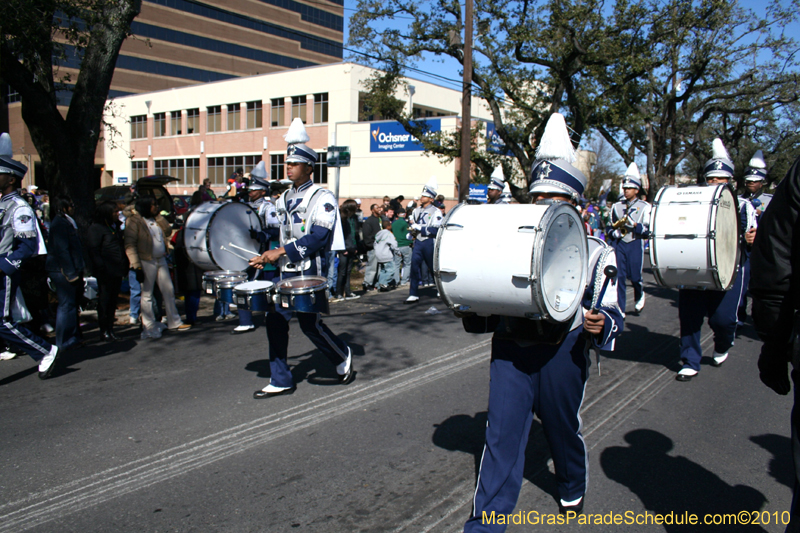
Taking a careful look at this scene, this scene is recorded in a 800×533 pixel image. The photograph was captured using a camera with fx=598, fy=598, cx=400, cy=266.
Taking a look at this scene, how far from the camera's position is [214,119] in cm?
4906

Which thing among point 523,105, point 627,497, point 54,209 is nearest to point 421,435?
point 627,497

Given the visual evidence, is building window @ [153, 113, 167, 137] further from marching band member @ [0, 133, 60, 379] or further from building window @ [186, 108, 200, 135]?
marching band member @ [0, 133, 60, 379]

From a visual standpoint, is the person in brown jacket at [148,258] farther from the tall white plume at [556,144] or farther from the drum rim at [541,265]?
the drum rim at [541,265]

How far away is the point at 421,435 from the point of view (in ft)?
14.8

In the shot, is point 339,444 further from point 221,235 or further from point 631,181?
point 631,181

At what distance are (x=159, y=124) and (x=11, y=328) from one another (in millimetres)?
52204

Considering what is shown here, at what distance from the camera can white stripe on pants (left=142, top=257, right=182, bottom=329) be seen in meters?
7.92

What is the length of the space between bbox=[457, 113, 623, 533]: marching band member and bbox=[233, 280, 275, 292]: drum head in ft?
7.02

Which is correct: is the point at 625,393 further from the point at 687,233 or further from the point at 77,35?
the point at 77,35

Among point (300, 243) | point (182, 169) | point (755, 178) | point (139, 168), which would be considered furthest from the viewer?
point (139, 168)

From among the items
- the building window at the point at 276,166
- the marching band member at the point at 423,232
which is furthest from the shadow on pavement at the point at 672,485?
the building window at the point at 276,166

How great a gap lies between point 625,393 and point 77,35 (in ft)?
30.5

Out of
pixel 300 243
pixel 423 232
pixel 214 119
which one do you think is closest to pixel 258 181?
pixel 423 232

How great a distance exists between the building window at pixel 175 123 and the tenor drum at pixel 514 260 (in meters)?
53.1
